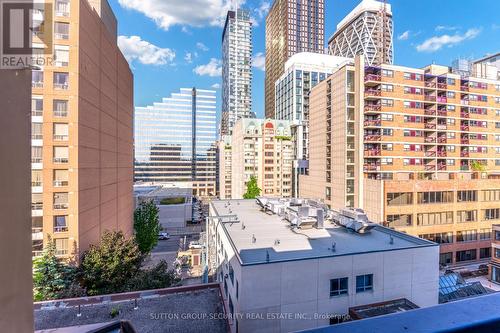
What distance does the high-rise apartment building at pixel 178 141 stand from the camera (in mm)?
89312

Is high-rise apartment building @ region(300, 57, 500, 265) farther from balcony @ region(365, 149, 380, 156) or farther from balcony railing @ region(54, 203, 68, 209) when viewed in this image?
balcony railing @ region(54, 203, 68, 209)

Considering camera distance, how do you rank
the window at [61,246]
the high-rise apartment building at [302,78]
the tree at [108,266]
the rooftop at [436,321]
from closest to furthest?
the rooftop at [436,321], the tree at [108,266], the window at [61,246], the high-rise apartment building at [302,78]

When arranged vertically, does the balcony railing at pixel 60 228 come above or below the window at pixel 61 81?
below

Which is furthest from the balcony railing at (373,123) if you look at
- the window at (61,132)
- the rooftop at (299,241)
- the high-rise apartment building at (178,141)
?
the high-rise apartment building at (178,141)

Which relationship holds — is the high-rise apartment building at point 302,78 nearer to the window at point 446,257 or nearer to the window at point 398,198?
the window at point 398,198

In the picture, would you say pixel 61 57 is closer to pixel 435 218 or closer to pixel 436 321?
pixel 436 321

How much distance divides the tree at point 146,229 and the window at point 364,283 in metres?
24.2

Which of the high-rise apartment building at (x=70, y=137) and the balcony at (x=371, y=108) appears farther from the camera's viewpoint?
the balcony at (x=371, y=108)

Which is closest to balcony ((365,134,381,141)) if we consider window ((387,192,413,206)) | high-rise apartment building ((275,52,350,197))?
window ((387,192,413,206))

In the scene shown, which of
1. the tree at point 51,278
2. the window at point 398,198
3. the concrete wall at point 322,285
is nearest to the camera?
the concrete wall at point 322,285

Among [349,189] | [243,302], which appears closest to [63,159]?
[243,302]

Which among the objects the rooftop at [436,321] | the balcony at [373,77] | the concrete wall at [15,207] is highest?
the balcony at [373,77]

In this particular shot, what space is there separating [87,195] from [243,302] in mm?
15498

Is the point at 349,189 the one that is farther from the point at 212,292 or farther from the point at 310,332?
the point at 310,332
